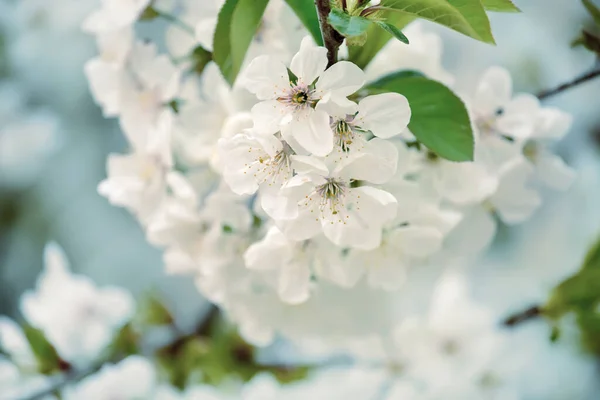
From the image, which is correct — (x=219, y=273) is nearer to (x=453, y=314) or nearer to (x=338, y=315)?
(x=338, y=315)

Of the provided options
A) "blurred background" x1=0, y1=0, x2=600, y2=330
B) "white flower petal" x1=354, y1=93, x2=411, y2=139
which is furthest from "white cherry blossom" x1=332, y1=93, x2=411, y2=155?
"blurred background" x1=0, y1=0, x2=600, y2=330

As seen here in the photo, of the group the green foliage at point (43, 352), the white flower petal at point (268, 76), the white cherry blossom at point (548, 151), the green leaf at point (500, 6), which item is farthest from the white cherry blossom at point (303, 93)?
the green foliage at point (43, 352)

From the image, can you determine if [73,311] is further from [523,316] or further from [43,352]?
[523,316]

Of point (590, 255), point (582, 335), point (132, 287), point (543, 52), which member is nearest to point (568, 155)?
point (543, 52)

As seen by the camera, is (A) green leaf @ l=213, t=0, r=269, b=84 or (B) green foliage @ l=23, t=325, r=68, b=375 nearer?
(A) green leaf @ l=213, t=0, r=269, b=84

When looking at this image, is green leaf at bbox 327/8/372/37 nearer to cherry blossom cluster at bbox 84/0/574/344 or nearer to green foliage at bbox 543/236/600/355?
cherry blossom cluster at bbox 84/0/574/344

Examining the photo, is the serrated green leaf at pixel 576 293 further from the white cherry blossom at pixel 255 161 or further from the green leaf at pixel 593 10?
the white cherry blossom at pixel 255 161
